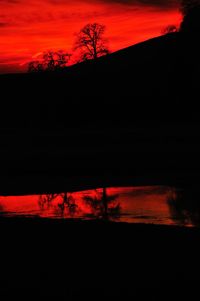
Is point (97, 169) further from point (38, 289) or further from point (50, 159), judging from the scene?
point (38, 289)

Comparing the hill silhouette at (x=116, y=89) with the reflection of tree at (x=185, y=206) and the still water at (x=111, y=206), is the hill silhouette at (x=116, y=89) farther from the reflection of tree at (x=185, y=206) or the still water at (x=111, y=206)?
the reflection of tree at (x=185, y=206)

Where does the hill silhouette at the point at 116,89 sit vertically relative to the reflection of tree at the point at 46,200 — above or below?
above

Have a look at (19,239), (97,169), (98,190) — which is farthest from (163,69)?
(19,239)

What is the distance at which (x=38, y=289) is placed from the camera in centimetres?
867

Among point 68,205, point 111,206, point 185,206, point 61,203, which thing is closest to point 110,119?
point 61,203

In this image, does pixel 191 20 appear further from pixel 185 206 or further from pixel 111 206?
pixel 185 206

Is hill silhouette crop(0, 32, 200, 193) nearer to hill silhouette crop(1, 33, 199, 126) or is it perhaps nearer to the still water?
hill silhouette crop(1, 33, 199, 126)

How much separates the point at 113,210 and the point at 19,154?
21.3m

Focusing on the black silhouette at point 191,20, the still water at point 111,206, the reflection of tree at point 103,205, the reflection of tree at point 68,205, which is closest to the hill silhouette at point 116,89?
the black silhouette at point 191,20

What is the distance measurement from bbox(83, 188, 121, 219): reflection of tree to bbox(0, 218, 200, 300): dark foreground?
3.23 metres

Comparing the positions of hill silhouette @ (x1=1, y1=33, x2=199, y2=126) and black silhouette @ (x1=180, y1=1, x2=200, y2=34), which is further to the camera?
black silhouette @ (x1=180, y1=1, x2=200, y2=34)

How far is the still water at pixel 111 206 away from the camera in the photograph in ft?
54.0

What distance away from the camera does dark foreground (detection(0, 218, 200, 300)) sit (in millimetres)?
8578

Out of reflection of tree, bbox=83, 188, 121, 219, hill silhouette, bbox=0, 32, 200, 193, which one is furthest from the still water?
hill silhouette, bbox=0, 32, 200, 193
